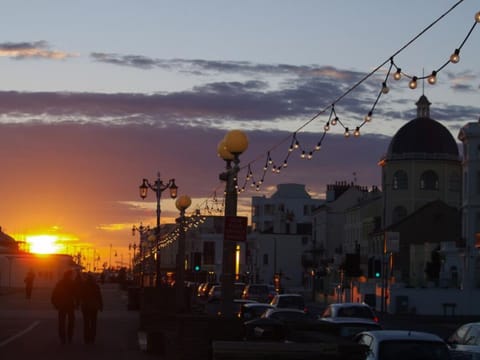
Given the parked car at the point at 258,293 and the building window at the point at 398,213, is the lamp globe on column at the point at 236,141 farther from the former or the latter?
the building window at the point at 398,213

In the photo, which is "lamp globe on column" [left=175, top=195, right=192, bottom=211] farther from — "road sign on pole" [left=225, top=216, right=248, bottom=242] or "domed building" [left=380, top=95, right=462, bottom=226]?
"domed building" [left=380, top=95, right=462, bottom=226]

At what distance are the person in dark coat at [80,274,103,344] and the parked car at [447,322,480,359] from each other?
1006 cm

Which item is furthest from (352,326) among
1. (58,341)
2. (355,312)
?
(58,341)

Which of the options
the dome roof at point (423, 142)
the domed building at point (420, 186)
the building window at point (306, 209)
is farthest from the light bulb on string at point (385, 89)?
the building window at point (306, 209)

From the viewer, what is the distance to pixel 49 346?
90.5ft

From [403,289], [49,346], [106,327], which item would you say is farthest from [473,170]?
[49,346]

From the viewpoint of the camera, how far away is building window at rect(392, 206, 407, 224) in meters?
Result: 105

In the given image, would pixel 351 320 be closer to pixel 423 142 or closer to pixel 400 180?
pixel 423 142

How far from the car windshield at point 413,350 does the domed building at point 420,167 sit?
281 feet

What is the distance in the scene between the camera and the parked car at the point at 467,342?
68.9 ft

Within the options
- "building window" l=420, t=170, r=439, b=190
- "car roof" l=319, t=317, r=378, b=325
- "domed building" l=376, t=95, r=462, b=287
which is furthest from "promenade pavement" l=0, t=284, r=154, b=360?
"building window" l=420, t=170, r=439, b=190

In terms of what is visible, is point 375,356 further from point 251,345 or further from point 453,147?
point 453,147

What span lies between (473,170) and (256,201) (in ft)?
340

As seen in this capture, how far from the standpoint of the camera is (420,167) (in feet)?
339
